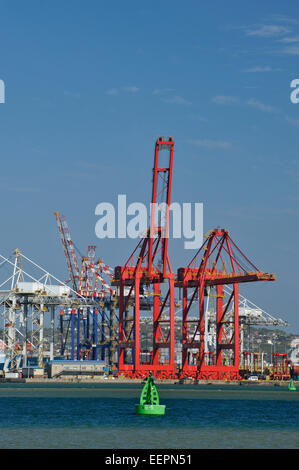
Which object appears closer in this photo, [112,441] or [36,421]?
[112,441]

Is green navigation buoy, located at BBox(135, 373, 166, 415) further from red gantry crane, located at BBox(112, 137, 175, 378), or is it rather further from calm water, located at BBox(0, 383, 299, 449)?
red gantry crane, located at BBox(112, 137, 175, 378)

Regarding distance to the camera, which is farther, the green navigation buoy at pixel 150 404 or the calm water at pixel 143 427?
the green navigation buoy at pixel 150 404

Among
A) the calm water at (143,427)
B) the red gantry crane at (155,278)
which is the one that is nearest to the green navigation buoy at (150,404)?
the calm water at (143,427)

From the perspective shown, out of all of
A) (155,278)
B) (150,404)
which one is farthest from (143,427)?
(155,278)

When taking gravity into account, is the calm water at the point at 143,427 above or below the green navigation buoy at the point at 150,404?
below

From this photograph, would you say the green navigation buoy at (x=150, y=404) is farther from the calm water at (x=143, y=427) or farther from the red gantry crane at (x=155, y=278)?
the red gantry crane at (x=155, y=278)

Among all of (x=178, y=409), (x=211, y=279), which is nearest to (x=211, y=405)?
(x=178, y=409)

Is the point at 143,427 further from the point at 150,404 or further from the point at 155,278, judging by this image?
the point at 155,278

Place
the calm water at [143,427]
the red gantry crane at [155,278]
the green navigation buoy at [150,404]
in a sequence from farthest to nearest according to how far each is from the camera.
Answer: the red gantry crane at [155,278]
the green navigation buoy at [150,404]
the calm water at [143,427]

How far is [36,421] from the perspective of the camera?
212 ft

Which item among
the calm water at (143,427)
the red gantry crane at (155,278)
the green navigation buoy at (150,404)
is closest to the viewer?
the calm water at (143,427)

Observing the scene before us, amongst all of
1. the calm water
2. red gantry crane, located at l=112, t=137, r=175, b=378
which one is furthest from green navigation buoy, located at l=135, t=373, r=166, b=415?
red gantry crane, located at l=112, t=137, r=175, b=378
